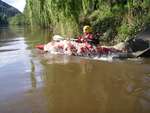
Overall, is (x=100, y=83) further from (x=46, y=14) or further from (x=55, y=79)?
(x=46, y=14)

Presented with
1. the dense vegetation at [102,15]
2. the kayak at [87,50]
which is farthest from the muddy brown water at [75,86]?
the dense vegetation at [102,15]

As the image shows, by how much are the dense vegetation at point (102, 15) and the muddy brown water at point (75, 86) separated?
377cm

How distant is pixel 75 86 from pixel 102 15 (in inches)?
508

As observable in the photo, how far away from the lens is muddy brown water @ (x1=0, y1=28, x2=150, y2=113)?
638 cm

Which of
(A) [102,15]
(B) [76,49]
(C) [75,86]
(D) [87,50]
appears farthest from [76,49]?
(A) [102,15]

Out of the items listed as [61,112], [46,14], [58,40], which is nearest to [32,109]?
[61,112]

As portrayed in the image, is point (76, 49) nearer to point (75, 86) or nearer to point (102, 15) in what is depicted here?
point (75, 86)

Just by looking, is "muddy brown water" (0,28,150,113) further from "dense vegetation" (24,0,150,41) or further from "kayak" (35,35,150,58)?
"dense vegetation" (24,0,150,41)

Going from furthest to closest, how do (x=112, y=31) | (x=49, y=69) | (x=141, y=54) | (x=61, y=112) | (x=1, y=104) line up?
(x=112, y=31)
(x=141, y=54)
(x=49, y=69)
(x=1, y=104)
(x=61, y=112)

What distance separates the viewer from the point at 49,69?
10.4 m

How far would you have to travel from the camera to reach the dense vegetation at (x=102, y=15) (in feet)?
A: 48.8

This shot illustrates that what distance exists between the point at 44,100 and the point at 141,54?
21.1 feet

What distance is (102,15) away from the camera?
2030 cm

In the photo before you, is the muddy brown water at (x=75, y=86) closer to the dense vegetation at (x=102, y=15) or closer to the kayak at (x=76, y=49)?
the kayak at (x=76, y=49)
